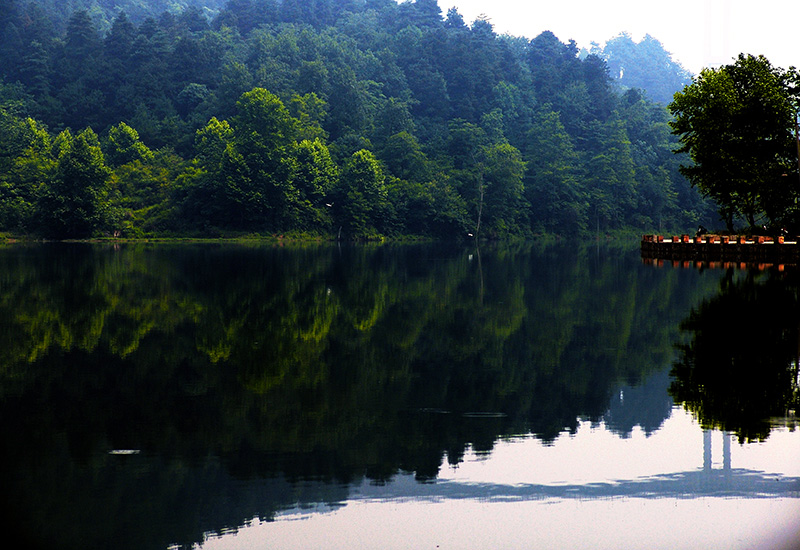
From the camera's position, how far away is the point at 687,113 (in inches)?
2336

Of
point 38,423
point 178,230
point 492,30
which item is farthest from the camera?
point 492,30

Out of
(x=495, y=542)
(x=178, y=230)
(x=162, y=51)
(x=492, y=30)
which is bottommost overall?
(x=495, y=542)

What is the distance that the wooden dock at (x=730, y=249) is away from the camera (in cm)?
4784

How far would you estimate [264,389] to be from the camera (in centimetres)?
1363

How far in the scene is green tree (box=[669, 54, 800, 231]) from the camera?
5553 cm

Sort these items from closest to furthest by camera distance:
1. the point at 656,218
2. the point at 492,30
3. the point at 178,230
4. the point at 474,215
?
1. the point at 178,230
2. the point at 474,215
3. the point at 656,218
4. the point at 492,30

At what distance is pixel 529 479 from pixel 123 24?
16011 centimetres

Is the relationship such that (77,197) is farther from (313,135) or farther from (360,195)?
(313,135)

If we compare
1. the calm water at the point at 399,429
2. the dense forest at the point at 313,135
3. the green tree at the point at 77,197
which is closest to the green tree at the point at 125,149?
the dense forest at the point at 313,135

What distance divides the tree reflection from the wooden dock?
2302cm

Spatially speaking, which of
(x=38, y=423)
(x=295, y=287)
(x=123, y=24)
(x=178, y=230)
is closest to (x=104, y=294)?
(x=295, y=287)

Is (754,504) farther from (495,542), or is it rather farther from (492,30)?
(492,30)

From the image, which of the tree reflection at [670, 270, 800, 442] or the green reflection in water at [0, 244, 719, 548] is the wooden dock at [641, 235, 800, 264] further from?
the tree reflection at [670, 270, 800, 442]

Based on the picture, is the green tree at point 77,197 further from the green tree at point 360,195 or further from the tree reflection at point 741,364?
the tree reflection at point 741,364
